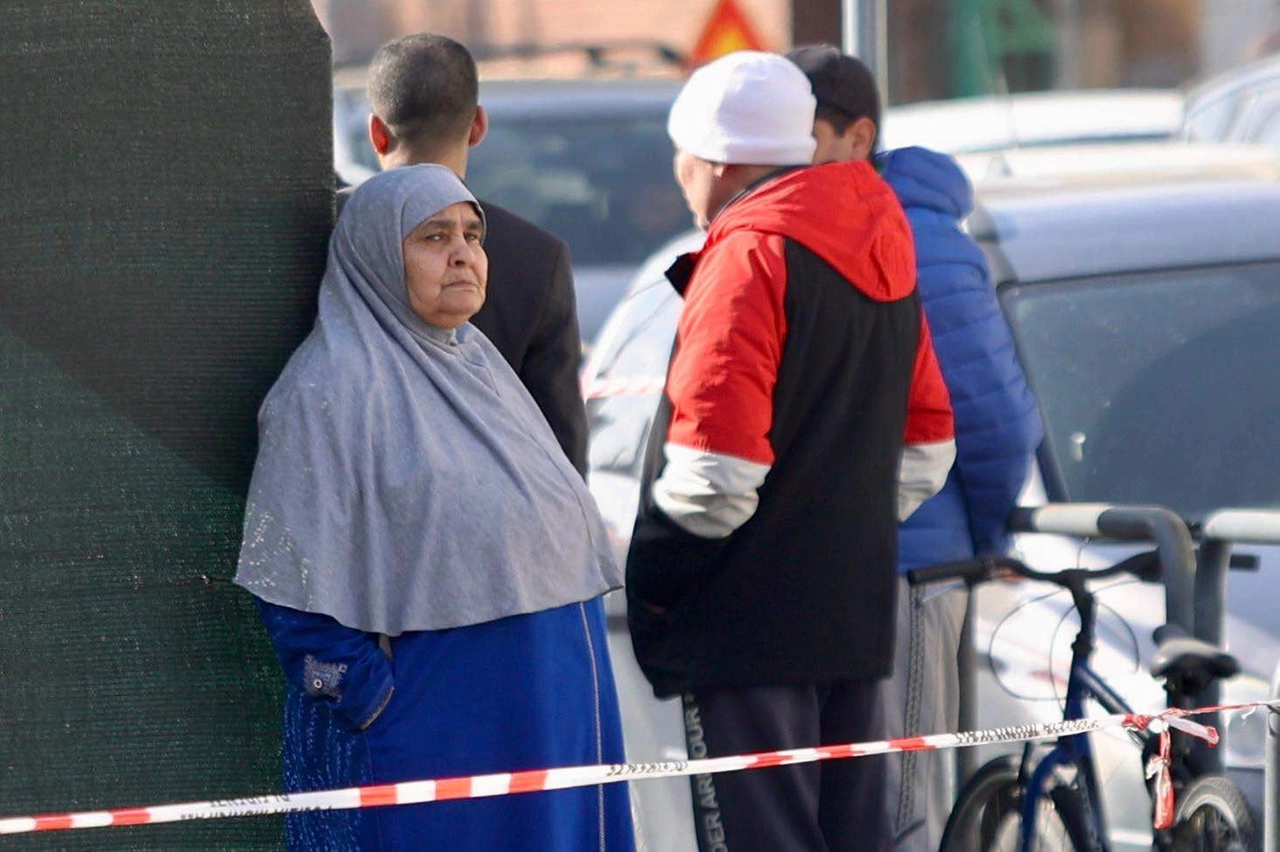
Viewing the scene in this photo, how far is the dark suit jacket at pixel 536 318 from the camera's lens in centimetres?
431

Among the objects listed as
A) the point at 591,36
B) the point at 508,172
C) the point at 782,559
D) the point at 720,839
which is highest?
the point at 591,36

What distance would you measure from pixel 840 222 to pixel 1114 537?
936mm

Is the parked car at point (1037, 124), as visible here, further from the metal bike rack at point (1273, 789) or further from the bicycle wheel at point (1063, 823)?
the metal bike rack at point (1273, 789)

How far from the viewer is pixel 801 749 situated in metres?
4.19

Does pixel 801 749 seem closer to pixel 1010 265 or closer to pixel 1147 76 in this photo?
pixel 1010 265

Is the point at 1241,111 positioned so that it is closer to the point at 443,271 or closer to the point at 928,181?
the point at 928,181

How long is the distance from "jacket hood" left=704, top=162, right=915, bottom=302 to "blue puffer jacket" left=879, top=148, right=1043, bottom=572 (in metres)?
0.46

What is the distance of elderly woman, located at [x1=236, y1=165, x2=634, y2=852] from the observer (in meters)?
3.53

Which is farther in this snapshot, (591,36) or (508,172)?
(591,36)

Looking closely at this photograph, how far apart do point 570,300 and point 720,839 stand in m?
1.06

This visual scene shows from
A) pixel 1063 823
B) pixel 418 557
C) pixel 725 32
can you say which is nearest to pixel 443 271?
pixel 418 557

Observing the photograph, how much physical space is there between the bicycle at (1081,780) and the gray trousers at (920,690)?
111 mm

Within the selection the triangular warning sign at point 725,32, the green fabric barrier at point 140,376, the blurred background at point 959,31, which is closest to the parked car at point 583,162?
the triangular warning sign at point 725,32

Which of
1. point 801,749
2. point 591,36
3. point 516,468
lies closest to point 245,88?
point 516,468
